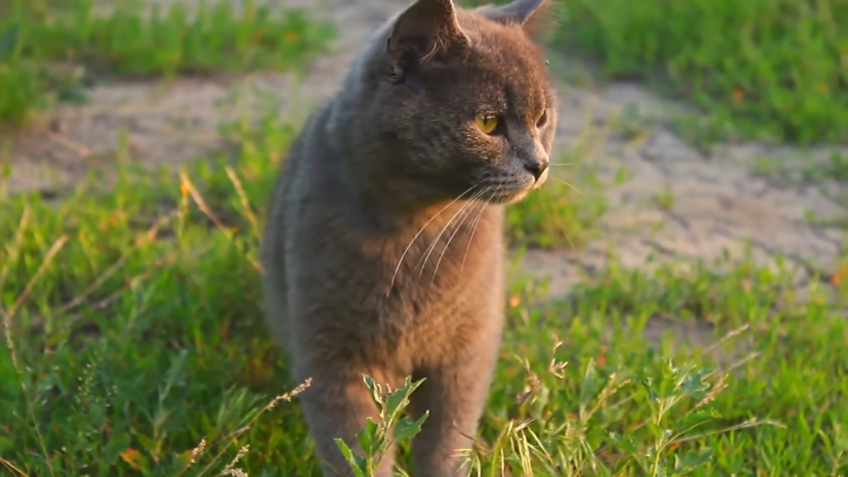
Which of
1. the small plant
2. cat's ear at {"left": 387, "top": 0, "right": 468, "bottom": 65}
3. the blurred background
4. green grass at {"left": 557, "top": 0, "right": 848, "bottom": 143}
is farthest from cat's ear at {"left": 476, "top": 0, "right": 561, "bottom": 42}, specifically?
green grass at {"left": 557, "top": 0, "right": 848, "bottom": 143}

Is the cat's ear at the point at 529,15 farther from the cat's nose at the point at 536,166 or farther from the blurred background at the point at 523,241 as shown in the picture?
the cat's nose at the point at 536,166

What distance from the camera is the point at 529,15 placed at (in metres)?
2.12

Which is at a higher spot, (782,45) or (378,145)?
(378,145)

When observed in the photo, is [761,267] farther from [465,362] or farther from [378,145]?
[378,145]

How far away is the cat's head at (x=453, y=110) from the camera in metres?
1.85

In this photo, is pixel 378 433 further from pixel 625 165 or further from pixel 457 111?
pixel 625 165

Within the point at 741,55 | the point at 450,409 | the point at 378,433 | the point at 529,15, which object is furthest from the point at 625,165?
the point at 378,433

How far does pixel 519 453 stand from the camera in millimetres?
1896

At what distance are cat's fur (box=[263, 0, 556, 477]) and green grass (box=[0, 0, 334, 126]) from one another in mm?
2017

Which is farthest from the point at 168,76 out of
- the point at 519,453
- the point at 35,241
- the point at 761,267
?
the point at 519,453

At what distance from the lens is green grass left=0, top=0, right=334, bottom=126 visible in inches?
161

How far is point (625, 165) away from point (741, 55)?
88cm

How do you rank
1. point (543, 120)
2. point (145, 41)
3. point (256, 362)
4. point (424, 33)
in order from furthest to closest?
point (145, 41)
point (256, 362)
point (543, 120)
point (424, 33)

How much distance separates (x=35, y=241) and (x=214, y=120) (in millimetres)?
1114
